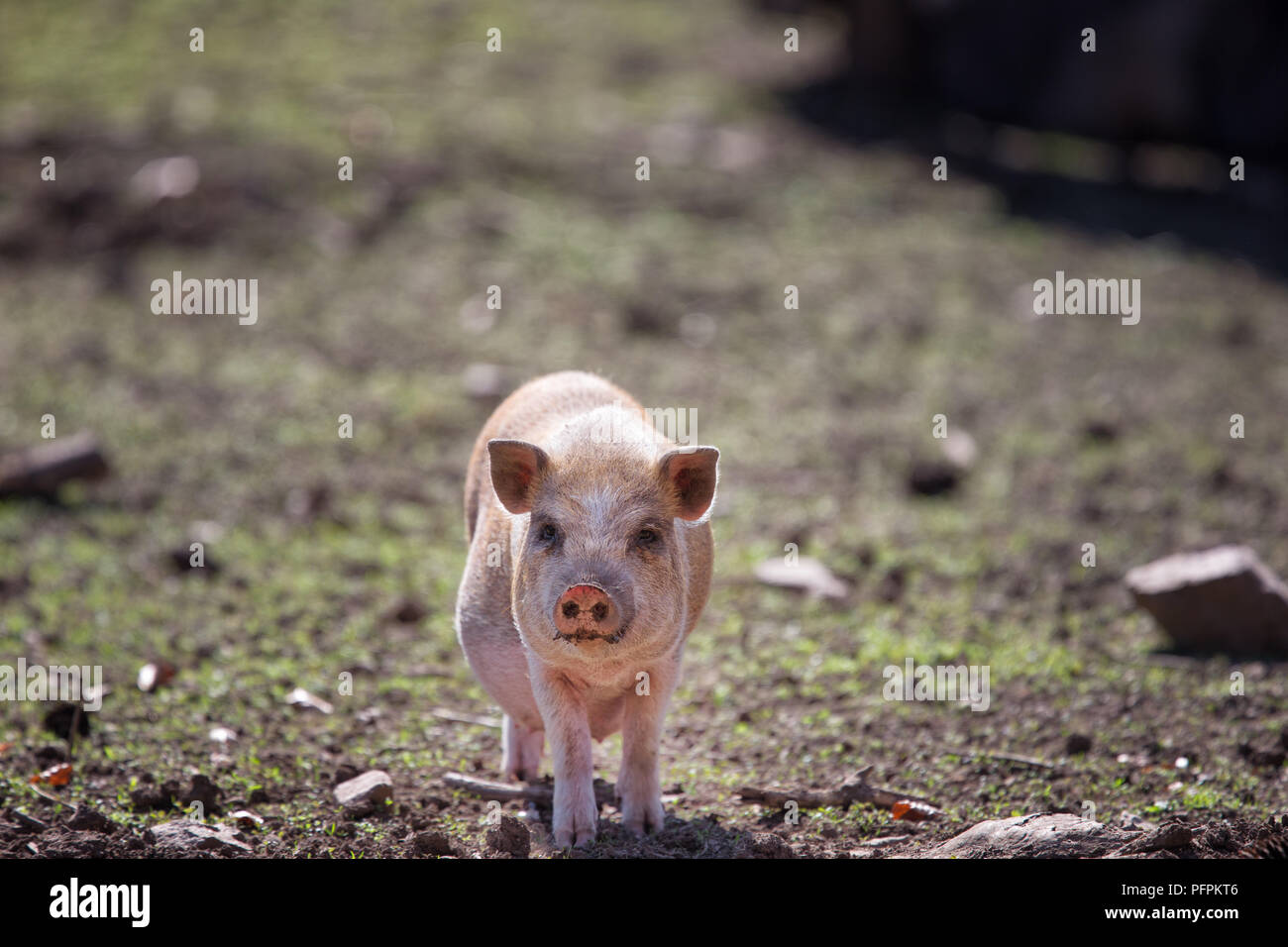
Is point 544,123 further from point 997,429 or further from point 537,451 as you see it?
point 537,451

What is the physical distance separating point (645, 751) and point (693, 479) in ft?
3.11

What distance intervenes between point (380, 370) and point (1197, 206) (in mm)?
8094

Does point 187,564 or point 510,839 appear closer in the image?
point 510,839

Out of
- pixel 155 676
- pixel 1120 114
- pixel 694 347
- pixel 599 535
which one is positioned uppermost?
pixel 1120 114

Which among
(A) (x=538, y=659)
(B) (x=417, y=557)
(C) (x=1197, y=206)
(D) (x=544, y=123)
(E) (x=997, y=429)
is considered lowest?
(A) (x=538, y=659)

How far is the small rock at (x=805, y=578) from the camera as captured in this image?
739 centimetres

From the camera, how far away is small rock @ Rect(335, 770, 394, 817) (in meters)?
Result: 5.05

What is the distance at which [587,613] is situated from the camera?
426cm

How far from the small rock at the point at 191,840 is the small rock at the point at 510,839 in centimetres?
82

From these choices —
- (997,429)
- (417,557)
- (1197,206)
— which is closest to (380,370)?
(417,557)

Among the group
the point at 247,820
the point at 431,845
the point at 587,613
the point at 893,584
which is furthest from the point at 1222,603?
the point at 247,820

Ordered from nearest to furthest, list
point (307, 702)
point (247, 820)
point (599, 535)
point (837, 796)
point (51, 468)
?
point (599, 535) → point (247, 820) → point (837, 796) → point (307, 702) → point (51, 468)

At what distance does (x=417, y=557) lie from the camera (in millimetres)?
7750

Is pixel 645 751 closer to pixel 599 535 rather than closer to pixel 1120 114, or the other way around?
pixel 599 535
